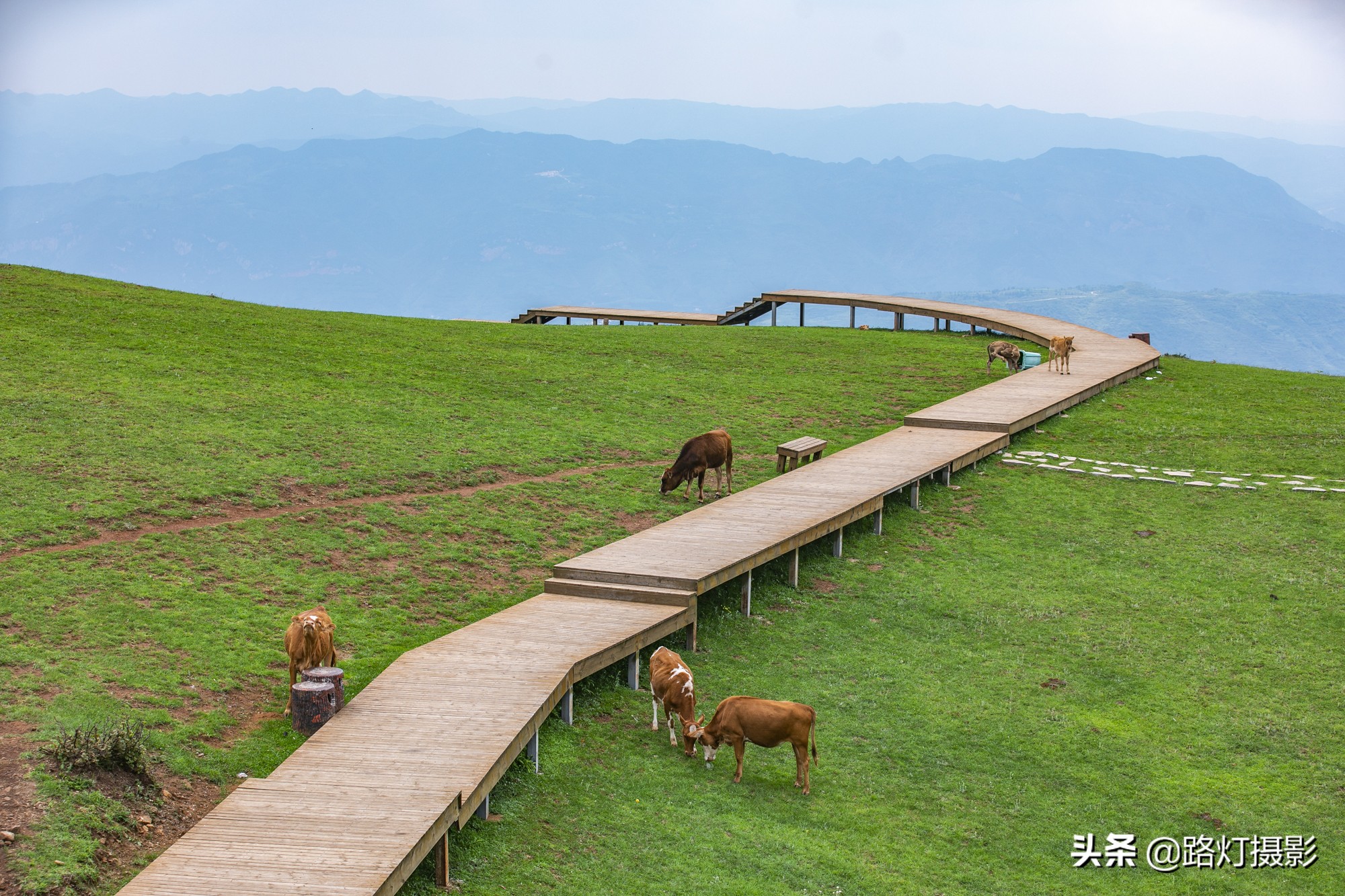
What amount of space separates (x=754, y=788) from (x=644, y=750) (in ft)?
4.54

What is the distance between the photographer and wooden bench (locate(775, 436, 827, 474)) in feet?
80.7

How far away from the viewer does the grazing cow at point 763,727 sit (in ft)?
42.5

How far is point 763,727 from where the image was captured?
1302 centimetres

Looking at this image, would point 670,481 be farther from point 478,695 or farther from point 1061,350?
point 1061,350

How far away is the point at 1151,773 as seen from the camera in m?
14.0

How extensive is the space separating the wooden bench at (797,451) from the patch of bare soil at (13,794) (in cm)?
1578

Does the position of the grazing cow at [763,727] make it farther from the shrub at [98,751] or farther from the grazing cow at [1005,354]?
the grazing cow at [1005,354]

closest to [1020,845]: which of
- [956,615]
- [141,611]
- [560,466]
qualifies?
[956,615]

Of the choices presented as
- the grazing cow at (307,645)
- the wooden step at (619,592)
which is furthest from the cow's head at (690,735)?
the grazing cow at (307,645)

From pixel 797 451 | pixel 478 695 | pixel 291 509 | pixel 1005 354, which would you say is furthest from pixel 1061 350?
pixel 478 695

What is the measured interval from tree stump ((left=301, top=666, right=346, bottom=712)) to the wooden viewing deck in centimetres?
17

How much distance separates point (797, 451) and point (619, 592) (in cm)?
861

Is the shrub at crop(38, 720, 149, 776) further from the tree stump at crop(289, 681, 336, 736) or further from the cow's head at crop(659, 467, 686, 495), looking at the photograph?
the cow's head at crop(659, 467, 686, 495)

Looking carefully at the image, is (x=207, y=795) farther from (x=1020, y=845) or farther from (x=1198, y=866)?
(x=1198, y=866)
